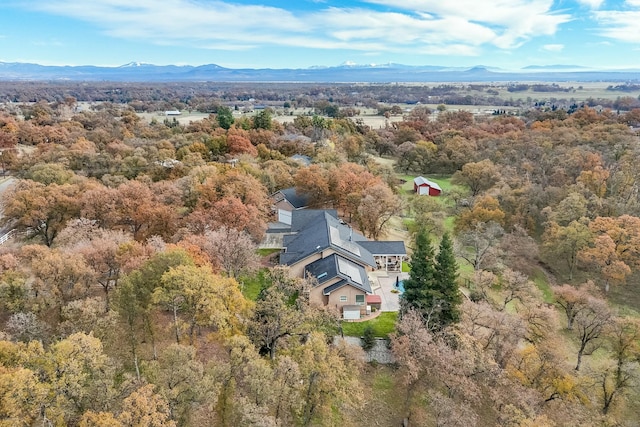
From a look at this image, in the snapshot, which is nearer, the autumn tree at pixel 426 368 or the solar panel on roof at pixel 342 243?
the autumn tree at pixel 426 368

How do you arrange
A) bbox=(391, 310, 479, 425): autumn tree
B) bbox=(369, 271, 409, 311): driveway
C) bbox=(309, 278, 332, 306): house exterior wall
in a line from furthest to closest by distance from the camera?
bbox=(369, 271, 409, 311): driveway, bbox=(309, 278, 332, 306): house exterior wall, bbox=(391, 310, 479, 425): autumn tree

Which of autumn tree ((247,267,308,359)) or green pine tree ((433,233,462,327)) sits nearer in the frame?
Answer: autumn tree ((247,267,308,359))

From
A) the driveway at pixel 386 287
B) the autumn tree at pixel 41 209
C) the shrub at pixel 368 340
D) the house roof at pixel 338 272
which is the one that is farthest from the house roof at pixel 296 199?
the shrub at pixel 368 340

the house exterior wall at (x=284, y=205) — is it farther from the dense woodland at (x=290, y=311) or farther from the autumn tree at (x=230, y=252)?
the autumn tree at (x=230, y=252)

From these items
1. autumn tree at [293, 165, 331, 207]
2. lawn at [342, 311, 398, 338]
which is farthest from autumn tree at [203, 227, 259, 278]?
autumn tree at [293, 165, 331, 207]

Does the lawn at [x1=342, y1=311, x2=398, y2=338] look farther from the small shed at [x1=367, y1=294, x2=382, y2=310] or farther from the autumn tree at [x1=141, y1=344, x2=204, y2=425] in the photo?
the autumn tree at [x1=141, y1=344, x2=204, y2=425]

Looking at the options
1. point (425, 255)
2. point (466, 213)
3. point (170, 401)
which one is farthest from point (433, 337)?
point (466, 213)

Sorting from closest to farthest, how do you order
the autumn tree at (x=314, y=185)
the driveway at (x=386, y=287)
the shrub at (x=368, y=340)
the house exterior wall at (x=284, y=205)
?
the shrub at (x=368, y=340) → the driveway at (x=386, y=287) → the autumn tree at (x=314, y=185) → the house exterior wall at (x=284, y=205)
